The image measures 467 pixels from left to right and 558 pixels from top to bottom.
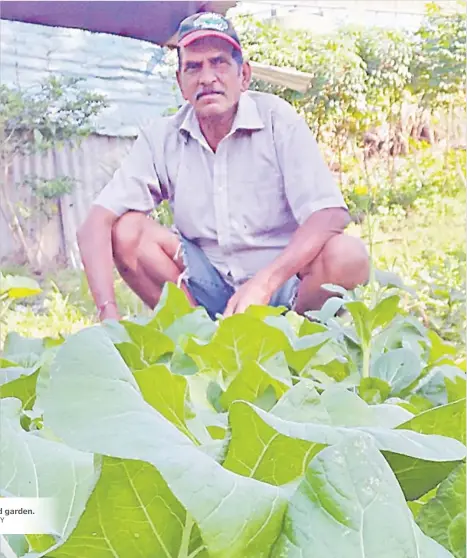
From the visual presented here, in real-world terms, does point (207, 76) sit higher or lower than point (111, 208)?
higher

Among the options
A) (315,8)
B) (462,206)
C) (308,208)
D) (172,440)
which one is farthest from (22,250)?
(172,440)

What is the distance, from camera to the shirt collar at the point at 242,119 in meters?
0.99

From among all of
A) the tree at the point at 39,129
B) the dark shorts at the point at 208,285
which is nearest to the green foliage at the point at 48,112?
the tree at the point at 39,129

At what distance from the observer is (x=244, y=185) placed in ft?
3.30

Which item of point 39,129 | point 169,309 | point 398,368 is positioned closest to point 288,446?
point 398,368

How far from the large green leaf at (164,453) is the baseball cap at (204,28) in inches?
30.9

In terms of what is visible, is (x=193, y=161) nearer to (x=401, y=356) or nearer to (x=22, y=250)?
(x=22, y=250)

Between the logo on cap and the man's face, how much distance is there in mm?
26

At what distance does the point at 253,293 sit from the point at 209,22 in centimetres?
36

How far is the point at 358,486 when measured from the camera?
197mm

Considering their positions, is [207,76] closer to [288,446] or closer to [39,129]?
[39,129]

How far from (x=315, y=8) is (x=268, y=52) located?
0.10 meters

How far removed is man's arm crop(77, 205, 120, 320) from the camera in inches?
40.3

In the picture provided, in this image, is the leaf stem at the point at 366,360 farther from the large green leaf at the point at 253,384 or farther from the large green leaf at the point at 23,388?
the large green leaf at the point at 23,388
